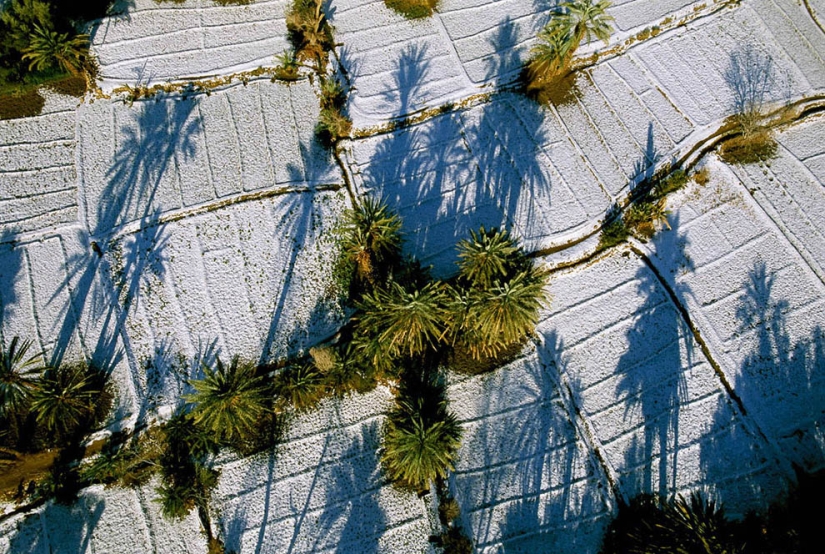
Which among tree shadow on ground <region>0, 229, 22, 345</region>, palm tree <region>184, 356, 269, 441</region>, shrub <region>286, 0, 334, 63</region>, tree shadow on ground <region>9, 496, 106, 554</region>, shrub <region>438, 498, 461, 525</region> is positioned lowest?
shrub <region>438, 498, 461, 525</region>

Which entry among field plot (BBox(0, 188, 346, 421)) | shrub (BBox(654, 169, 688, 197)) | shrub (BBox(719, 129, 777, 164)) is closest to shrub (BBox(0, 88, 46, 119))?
field plot (BBox(0, 188, 346, 421))

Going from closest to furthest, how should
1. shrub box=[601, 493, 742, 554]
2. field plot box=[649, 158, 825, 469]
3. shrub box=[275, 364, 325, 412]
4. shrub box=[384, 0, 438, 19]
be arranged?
shrub box=[601, 493, 742, 554]
shrub box=[275, 364, 325, 412]
field plot box=[649, 158, 825, 469]
shrub box=[384, 0, 438, 19]

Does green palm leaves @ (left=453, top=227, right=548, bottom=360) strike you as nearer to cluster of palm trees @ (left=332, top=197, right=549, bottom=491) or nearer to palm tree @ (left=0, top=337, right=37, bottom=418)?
cluster of palm trees @ (left=332, top=197, right=549, bottom=491)

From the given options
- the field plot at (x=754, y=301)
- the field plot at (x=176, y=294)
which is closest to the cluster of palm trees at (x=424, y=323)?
the field plot at (x=176, y=294)

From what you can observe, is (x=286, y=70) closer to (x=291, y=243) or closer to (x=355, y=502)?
(x=291, y=243)

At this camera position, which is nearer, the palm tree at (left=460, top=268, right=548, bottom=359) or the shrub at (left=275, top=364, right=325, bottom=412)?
the palm tree at (left=460, top=268, right=548, bottom=359)

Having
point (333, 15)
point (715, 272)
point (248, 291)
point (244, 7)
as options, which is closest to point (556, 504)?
point (715, 272)

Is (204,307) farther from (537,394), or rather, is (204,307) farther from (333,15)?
(333,15)

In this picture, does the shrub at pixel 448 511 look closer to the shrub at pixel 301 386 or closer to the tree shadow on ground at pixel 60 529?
the shrub at pixel 301 386
